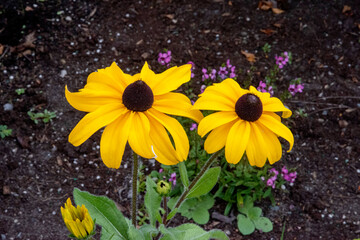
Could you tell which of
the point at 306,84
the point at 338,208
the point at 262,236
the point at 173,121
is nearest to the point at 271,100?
the point at 173,121

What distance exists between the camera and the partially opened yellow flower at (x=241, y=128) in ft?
4.99

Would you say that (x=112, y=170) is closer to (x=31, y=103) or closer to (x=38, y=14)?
(x=31, y=103)

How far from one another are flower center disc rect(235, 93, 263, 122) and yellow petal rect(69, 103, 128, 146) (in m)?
0.45

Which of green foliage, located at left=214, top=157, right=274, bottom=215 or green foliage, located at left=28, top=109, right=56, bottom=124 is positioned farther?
green foliage, located at left=28, top=109, right=56, bottom=124

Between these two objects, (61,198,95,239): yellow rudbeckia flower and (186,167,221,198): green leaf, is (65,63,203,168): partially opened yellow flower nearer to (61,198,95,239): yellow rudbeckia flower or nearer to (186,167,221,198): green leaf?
(61,198,95,239): yellow rudbeckia flower

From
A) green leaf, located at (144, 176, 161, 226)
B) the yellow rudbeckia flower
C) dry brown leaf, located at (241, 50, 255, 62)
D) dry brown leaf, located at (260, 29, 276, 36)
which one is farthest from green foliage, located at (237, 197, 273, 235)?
dry brown leaf, located at (260, 29, 276, 36)

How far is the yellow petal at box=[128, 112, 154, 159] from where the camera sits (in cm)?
145

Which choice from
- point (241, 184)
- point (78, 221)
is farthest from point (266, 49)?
point (78, 221)

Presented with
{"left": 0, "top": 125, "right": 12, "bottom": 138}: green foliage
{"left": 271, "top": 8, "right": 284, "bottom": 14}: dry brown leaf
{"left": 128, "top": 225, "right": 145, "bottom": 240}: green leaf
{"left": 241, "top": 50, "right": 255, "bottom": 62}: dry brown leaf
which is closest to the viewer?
{"left": 128, "top": 225, "right": 145, "bottom": 240}: green leaf

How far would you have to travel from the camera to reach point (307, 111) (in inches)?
139

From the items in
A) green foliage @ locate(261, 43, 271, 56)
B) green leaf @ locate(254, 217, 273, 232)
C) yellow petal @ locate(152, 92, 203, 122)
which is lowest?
green leaf @ locate(254, 217, 273, 232)

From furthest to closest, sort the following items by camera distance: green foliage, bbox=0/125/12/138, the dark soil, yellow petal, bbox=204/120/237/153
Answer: green foliage, bbox=0/125/12/138 → the dark soil → yellow petal, bbox=204/120/237/153

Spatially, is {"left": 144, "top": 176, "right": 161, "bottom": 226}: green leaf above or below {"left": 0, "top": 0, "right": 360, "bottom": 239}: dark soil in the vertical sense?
above

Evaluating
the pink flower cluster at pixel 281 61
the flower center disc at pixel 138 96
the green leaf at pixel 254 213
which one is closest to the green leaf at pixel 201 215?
the green leaf at pixel 254 213
